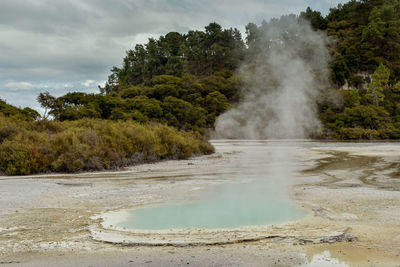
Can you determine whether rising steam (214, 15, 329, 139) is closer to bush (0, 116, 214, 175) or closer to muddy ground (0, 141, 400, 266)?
bush (0, 116, 214, 175)

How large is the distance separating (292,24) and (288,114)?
35845mm

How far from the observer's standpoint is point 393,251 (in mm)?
4988

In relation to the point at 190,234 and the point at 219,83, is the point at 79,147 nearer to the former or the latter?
the point at 190,234

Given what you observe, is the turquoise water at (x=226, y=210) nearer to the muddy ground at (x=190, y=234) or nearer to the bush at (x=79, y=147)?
the muddy ground at (x=190, y=234)

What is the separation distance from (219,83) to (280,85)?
917 cm

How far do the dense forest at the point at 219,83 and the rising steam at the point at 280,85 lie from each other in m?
1.38

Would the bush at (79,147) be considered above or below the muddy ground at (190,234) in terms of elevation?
above

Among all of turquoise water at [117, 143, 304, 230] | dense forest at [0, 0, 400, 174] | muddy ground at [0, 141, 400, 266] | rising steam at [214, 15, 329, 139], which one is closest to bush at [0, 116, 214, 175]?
dense forest at [0, 0, 400, 174]

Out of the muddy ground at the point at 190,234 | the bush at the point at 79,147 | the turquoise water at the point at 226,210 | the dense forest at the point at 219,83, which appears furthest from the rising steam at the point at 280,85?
the muddy ground at the point at 190,234

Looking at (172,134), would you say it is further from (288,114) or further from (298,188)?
(288,114)

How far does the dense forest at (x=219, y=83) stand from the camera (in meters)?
38.9

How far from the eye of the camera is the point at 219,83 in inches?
2341

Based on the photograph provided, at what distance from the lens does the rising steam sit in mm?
50125

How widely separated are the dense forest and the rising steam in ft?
4.51
